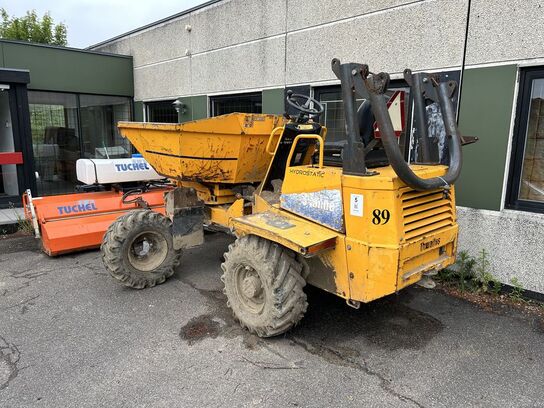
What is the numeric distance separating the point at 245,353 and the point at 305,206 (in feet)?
4.54


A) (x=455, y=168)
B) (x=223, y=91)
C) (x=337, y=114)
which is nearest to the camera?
(x=455, y=168)

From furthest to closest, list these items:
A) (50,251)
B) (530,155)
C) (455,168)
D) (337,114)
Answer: (337,114) → (50,251) → (530,155) → (455,168)

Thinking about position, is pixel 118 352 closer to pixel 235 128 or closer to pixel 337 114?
pixel 235 128

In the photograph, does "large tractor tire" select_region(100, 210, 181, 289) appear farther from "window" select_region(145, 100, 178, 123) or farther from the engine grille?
"window" select_region(145, 100, 178, 123)

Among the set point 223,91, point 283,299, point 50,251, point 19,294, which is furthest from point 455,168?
point 223,91

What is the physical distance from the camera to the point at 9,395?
117 inches

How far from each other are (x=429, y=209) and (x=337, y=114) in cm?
338

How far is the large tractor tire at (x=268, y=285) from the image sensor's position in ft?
11.5

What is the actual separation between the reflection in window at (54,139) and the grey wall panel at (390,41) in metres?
6.61

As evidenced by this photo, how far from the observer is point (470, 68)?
4848 mm

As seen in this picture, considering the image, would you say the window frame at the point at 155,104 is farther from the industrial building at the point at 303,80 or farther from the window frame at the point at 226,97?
the window frame at the point at 226,97

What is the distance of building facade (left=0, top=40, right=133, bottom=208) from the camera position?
27.2ft

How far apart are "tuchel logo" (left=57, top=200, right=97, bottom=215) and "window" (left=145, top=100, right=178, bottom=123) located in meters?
4.75

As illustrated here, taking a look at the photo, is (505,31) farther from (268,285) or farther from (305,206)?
(268,285)
